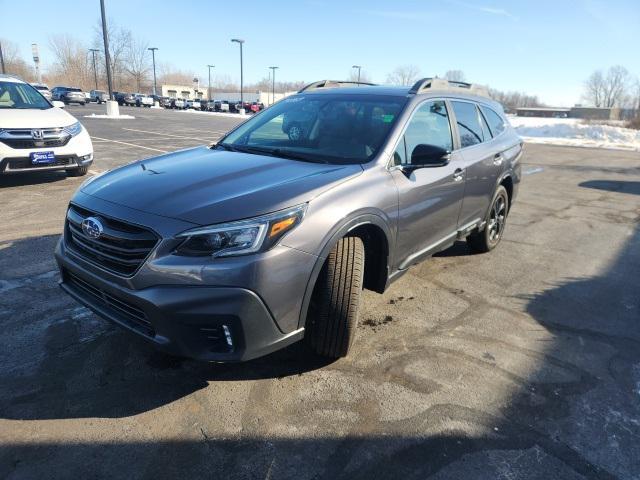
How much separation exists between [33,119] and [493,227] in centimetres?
705

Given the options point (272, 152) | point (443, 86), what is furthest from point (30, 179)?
point (443, 86)

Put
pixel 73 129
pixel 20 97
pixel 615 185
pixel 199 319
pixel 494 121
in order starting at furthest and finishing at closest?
pixel 615 185
pixel 20 97
pixel 73 129
pixel 494 121
pixel 199 319

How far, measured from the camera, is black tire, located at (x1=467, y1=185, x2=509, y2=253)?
533cm

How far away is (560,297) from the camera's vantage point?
14.5 feet

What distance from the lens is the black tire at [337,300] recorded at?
280 centimetres

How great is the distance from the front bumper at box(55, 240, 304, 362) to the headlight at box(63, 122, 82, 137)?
6.13 meters

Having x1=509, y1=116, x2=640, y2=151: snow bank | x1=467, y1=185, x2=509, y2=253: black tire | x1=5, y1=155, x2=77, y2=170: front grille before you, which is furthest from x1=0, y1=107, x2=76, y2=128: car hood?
x1=509, y1=116, x2=640, y2=151: snow bank

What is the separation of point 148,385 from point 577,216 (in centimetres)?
753

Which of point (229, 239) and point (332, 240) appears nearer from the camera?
point (229, 239)

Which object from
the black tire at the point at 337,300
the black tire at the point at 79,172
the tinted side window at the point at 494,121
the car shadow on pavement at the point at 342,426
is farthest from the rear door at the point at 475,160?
the black tire at the point at 79,172

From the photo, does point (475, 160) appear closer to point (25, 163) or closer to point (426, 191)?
point (426, 191)

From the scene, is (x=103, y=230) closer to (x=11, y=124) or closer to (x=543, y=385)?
(x=543, y=385)

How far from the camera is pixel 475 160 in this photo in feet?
14.9

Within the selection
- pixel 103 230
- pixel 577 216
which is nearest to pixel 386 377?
pixel 103 230
